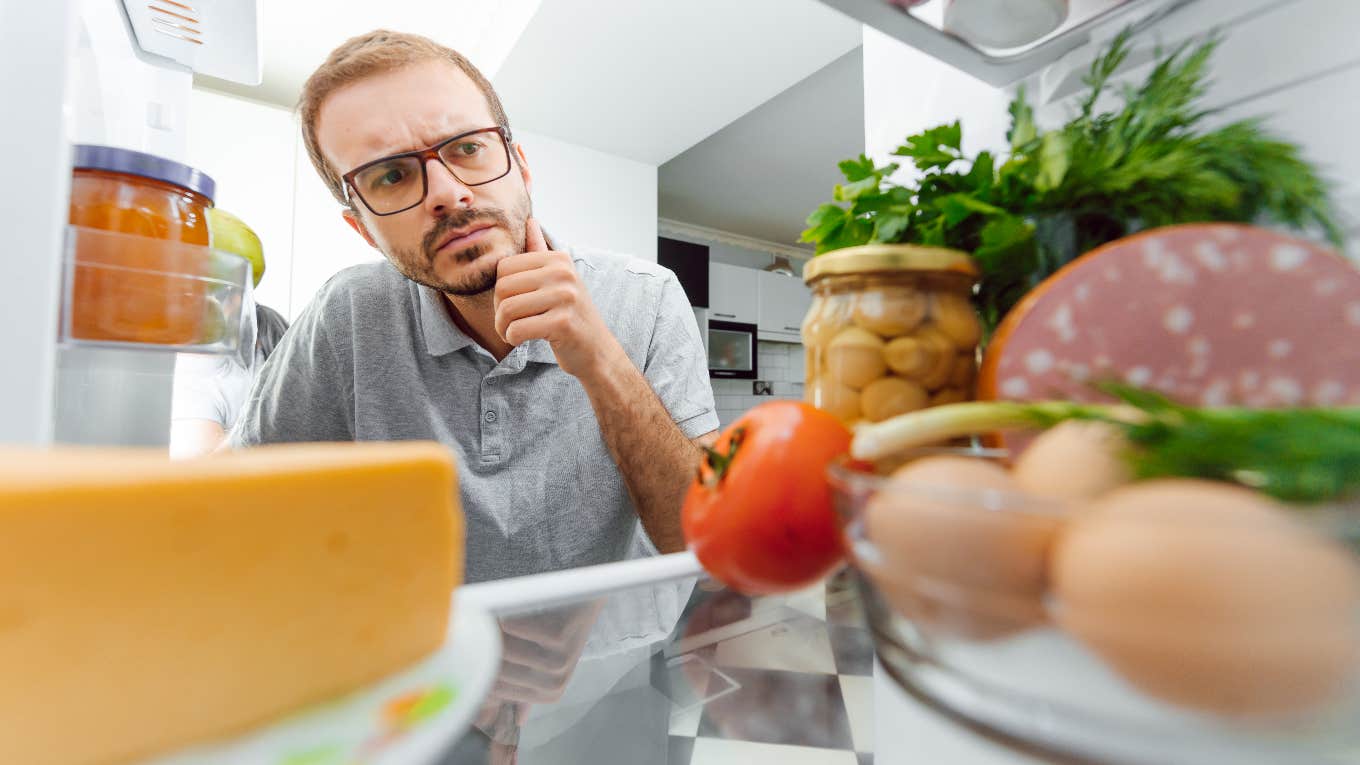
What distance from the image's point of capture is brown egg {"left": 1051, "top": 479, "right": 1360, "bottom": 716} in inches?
5.7

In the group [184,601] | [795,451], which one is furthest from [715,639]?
[184,601]

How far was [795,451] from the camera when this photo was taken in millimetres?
306

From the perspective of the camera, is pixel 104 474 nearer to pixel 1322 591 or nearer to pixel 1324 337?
pixel 1322 591

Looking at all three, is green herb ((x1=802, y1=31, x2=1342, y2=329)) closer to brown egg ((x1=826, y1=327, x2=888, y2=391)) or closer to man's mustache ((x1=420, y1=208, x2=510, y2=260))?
brown egg ((x1=826, y1=327, x2=888, y2=391))

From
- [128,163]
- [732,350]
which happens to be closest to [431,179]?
[128,163]

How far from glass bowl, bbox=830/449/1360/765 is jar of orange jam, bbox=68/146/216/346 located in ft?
1.47

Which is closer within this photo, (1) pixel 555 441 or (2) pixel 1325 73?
(2) pixel 1325 73

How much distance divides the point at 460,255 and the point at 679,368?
416 millimetres

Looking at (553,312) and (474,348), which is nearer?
(553,312)

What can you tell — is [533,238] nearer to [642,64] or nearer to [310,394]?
[310,394]

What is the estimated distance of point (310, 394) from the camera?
101cm

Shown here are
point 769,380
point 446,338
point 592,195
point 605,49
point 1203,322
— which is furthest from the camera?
point 769,380

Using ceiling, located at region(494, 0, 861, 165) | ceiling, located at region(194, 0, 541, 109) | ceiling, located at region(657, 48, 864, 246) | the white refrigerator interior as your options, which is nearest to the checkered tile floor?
the white refrigerator interior

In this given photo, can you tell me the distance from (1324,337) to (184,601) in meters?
0.42
